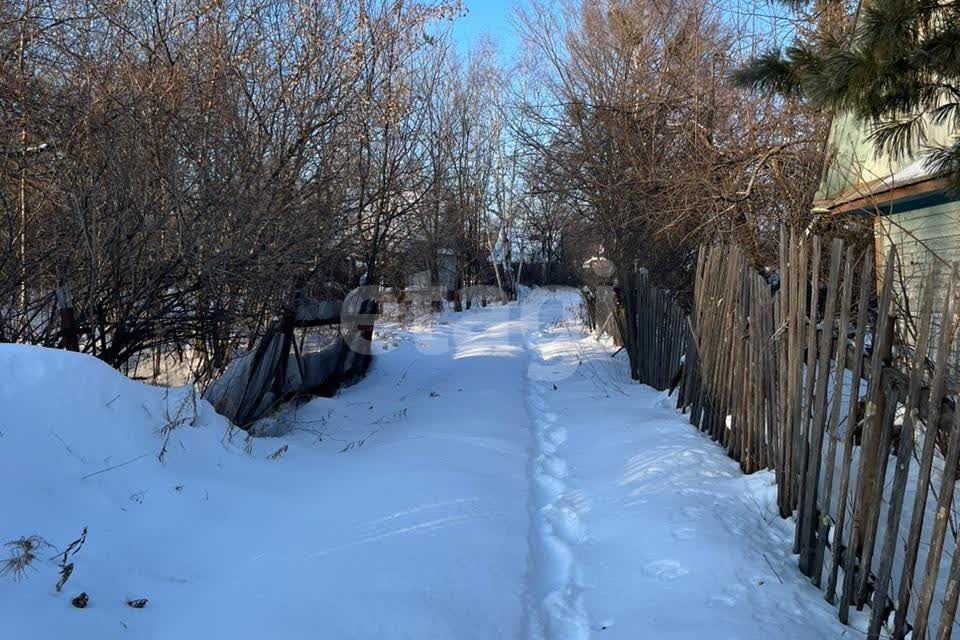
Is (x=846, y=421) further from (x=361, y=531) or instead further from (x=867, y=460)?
(x=361, y=531)

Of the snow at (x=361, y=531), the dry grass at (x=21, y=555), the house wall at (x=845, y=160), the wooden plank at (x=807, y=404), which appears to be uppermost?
the house wall at (x=845, y=160)

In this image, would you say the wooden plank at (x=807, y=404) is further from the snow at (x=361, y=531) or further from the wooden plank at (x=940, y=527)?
the wooden plank at (x=940, y=527)

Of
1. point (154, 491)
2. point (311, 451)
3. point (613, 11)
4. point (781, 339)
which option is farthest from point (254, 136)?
point (613, 11)

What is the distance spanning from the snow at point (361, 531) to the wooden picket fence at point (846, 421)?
26 centimetres

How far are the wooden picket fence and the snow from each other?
0.26 metres

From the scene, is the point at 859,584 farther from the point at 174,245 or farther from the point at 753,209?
the point at 753,209

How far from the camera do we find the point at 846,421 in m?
3.71

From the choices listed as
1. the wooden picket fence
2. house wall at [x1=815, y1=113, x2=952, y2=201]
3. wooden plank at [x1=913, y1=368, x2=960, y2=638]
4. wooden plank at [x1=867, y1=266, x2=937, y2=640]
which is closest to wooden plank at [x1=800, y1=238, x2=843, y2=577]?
the wooden picket fence

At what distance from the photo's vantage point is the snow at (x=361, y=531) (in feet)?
9.98

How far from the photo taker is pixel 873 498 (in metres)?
3.14

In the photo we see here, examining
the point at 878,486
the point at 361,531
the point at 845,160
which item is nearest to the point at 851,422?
the point at 878,486

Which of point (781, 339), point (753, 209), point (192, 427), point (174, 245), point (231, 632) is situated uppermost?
point (753, 209)

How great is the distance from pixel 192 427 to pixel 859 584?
408cm

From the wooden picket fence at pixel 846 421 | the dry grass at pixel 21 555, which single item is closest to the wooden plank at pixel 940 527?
the wooden picket fence at pixel 846 421
